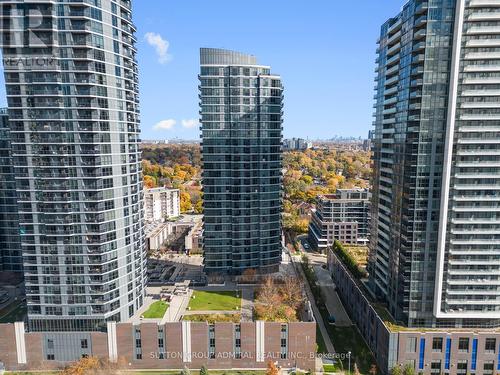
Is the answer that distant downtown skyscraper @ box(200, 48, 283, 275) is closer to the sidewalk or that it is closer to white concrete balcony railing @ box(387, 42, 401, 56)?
the sidewalk

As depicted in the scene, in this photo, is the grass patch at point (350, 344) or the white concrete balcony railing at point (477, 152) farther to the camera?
the grass patch at point (350, 344)

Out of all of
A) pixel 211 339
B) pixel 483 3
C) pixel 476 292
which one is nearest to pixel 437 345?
pixel 476 292

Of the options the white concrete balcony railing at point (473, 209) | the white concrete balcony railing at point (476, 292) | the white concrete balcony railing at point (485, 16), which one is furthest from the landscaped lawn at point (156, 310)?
the white concrete balcony railing at point (485, 16)

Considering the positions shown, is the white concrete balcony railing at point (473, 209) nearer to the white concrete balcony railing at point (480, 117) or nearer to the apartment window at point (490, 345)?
the white concrete balcony railing at point (480, 117)

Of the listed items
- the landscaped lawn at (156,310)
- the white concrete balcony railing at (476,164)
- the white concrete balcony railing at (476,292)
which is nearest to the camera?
the white concrete balcony railing at (476,164)

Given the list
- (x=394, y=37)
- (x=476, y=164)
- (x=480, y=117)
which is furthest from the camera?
(x=394, y=37)

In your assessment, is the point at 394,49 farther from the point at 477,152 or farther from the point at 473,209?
the point at 473,209
